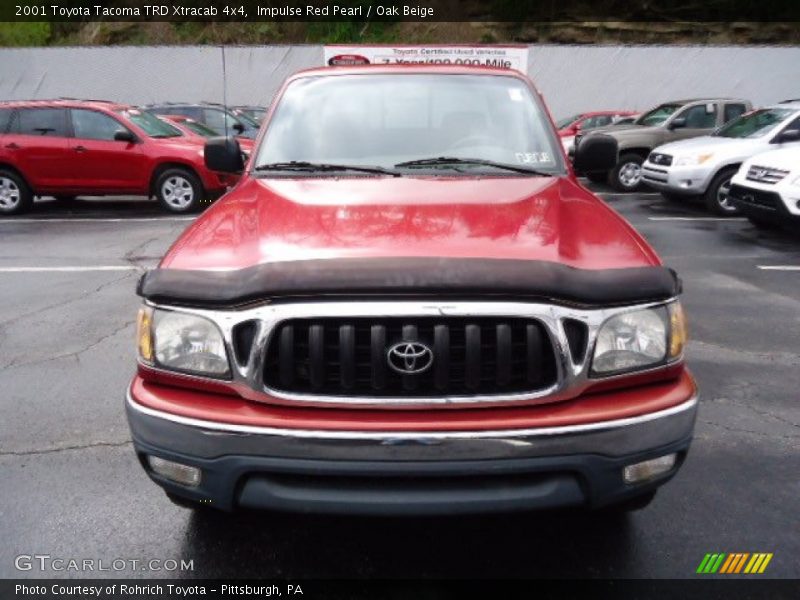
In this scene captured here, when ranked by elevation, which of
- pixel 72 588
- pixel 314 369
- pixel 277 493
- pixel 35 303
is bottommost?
pixel 35 303

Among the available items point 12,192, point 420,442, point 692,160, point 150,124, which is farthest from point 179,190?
point 420,442

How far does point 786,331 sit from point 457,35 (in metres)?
26.0

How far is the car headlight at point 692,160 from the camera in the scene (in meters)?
10.4

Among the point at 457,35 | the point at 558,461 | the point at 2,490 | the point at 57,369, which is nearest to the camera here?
the point at 558,461

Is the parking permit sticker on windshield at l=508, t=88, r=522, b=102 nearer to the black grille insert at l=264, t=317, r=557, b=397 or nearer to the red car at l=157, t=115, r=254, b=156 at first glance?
the black grille insert at l=264, t=317, r=557, b=397

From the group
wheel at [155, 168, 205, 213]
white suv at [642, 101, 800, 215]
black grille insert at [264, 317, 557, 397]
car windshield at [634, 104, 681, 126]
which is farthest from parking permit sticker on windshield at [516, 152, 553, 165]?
car windshield at [634, 104, 681, 126]

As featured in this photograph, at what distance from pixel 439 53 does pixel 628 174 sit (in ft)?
24.4

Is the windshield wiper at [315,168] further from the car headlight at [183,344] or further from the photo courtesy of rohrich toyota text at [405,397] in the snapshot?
the car headlight at [183,344]

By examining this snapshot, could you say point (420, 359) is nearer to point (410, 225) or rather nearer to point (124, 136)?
point (410, 225)

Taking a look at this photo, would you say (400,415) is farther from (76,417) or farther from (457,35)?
(457,35)

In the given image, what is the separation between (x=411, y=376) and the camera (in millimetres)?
2092

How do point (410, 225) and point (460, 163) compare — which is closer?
point (410, 225)

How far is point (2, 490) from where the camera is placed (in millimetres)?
3135

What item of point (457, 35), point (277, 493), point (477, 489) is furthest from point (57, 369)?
point (457, 35)
